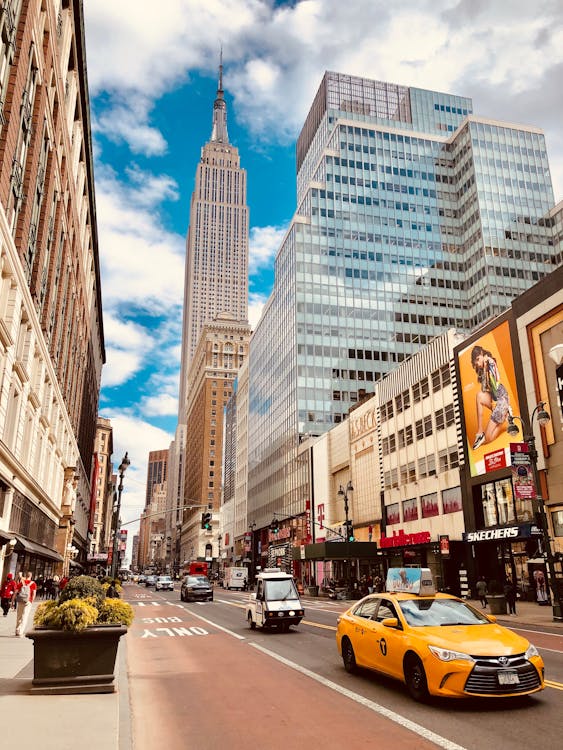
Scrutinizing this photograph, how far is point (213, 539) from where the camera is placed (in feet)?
562

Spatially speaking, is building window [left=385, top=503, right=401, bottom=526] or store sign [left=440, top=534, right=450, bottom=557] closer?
store sign [left=440, top=534, right=450, bottom=557]

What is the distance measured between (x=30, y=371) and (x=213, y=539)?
14240cm

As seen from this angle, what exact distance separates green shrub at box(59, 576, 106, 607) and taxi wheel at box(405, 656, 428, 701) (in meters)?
5.61

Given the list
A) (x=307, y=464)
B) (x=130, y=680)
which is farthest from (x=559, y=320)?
(x=307, y=464)

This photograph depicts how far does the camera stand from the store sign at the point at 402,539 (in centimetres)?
4622

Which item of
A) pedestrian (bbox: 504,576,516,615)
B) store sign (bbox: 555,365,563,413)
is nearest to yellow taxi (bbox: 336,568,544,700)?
pedestrian (bbox: 504,576,516,615)

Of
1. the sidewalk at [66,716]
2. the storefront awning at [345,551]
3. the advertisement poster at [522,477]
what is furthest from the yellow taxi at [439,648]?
the storefront awning at [345,551]

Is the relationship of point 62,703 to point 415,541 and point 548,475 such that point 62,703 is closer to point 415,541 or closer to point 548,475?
point 548,475

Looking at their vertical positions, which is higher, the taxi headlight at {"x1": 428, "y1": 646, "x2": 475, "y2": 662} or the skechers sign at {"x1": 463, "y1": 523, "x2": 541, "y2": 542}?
the skechers sign at {"x1": 463, "y1": 523, "x2": 541, "y2": 542}

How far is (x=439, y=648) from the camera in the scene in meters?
9.02

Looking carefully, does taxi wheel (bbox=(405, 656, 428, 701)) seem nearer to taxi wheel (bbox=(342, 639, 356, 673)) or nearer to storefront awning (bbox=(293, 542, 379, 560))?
taxi wheel (bbox=(342, 639, 356, 673))

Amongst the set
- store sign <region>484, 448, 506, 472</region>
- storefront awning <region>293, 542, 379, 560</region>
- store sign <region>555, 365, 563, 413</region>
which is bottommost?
storefront awning <region>293, 542, 379, 560</region>

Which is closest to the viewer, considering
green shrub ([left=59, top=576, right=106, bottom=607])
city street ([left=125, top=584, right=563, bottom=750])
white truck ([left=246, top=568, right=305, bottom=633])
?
city street ([left=125, top=584, right=563, bottom=750])

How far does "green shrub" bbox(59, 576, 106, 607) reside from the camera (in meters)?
10.8
